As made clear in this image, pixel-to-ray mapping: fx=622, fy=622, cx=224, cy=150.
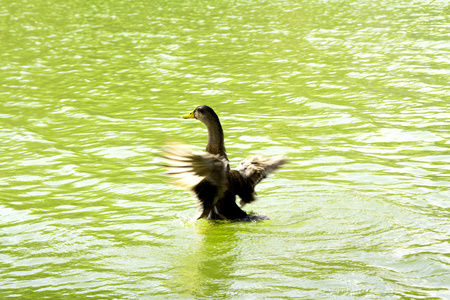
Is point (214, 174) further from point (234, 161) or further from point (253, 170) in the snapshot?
point (234, 161)

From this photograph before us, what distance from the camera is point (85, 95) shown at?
549 inches

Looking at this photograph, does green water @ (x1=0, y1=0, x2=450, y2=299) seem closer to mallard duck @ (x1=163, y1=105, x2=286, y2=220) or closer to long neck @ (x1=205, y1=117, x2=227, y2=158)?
mallard duck @ (x1=163, y1=105, x2=286, y2=220)

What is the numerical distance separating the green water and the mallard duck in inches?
11.1

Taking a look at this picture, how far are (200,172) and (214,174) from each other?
209 mm

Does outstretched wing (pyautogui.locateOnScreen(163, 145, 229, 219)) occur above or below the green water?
above

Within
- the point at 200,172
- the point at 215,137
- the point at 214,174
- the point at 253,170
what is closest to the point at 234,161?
the point at 253,170

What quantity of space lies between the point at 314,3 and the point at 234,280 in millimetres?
24262

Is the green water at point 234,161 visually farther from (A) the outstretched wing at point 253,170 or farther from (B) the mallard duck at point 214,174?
(A) the outstretched wing at point 253,170

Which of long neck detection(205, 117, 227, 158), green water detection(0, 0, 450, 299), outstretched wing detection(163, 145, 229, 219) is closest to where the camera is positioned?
green water detection(0, 0, 450, 299)

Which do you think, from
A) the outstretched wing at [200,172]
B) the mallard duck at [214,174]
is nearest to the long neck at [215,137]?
the mallard duck at [214,174]

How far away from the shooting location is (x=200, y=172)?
651 cm

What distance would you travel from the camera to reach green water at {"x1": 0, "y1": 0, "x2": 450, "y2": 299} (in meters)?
5.95

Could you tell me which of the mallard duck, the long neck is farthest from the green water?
the long neck

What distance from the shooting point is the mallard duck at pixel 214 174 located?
6.32 meters
